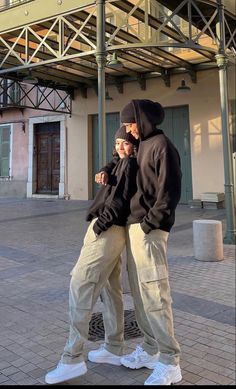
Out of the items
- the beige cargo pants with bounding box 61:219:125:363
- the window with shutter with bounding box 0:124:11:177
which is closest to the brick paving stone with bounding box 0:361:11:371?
the beige cargo pants with bounding box 61:219:125:363

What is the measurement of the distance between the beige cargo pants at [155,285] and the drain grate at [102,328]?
0.90 metres

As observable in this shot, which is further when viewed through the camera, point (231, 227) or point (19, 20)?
point (19, 20)

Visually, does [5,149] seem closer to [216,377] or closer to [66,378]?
[66,378]

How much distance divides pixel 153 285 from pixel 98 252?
417 mm

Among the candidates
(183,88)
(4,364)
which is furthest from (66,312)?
(183,88)

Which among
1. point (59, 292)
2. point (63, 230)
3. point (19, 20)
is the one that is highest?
point (19, 20)

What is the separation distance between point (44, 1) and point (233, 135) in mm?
7477

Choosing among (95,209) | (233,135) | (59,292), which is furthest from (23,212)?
(95,209)

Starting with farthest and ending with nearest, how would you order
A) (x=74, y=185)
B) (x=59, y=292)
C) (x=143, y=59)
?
(x=74, y=185), (x=143, y=59), (x=59, y=292)

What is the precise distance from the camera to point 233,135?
1298cm

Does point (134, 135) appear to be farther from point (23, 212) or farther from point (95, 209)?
point (23, 212)

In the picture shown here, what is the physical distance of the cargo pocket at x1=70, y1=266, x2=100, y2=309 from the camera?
259cm

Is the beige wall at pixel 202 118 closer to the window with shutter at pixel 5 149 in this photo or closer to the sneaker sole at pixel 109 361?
the window with shutter at pixel 5 149

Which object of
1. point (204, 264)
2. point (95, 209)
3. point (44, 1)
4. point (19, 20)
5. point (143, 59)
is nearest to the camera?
point (95, 209)
